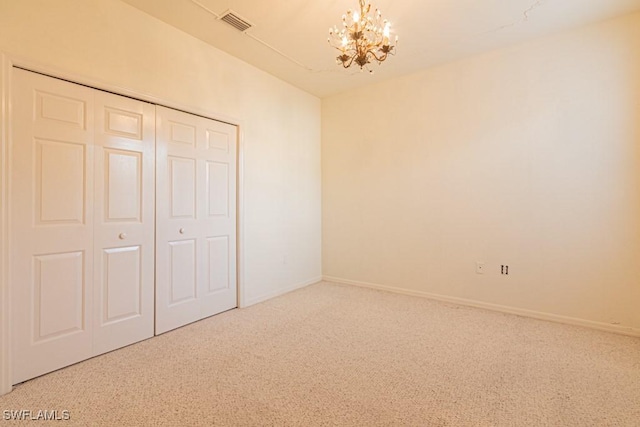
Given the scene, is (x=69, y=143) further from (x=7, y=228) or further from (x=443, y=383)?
(x=443, y=383)

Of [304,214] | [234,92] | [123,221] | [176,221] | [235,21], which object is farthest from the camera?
[304,214]

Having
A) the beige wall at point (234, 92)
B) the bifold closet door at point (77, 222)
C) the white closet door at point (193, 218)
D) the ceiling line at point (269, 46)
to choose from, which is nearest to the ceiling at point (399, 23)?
the ceiling line at point (269, 46)

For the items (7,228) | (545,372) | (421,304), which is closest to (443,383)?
(545,372)

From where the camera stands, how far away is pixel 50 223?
2.01m

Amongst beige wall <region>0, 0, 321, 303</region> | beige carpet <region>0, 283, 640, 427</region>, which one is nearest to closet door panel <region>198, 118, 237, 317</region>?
beige wall <region>0, 0, 321, 303</region>

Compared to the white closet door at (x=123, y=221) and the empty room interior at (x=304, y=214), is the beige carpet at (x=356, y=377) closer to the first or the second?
the empty room interior at (x=304, y=214)

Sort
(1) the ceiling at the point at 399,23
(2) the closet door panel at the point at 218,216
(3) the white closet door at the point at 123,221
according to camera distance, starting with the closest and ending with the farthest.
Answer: (3) the white closet door at the point at 123,221, (1) the ceiling at the point at 399,23, (2) the closet door panel at the point at 218,216

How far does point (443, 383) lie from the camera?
6.20 feet

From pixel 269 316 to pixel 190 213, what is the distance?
1.32 metres

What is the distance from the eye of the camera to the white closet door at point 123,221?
88.5 inches

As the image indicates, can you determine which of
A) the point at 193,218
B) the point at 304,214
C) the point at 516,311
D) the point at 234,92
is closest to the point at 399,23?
the point at 234,92

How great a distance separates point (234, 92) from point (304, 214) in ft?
6.03

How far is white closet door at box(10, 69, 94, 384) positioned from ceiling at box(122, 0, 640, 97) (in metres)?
1.13

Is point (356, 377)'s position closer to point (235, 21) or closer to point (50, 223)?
point (50, 223)
